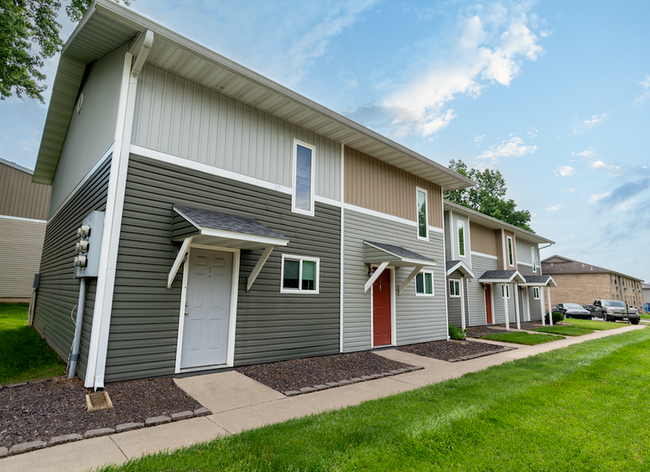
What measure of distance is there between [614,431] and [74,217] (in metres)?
10.0

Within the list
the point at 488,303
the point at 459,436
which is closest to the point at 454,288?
the point at 488,303

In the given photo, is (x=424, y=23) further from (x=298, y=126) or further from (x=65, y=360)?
(x=65, y=360)

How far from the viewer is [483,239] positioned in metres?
18.4

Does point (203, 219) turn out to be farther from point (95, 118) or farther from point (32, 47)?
point (32, 47)

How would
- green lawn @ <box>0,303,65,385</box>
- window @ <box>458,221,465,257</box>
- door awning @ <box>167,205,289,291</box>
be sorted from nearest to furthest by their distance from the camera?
1. door awning @ <box>167,205,289,291</box>
2. green lawn @ <box>0,303,65,385</box>
3. window @ <box>458,221,465,257</box>

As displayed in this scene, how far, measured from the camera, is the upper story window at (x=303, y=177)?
7910mm

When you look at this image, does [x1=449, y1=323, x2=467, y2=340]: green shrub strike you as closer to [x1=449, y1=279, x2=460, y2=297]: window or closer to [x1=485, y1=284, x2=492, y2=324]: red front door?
[x1=449, y1=279, x2=460, y2=297]: window

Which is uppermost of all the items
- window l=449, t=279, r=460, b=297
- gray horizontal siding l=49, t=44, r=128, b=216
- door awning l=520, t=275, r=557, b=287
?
gray horizontal siding l=49, t=44, r=128, b=216

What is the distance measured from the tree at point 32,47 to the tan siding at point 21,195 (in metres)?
6.80

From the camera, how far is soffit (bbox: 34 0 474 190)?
5.41 metres

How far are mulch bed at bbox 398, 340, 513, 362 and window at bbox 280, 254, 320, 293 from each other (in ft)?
12.1

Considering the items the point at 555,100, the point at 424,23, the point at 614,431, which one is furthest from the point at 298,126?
the point at 555,100

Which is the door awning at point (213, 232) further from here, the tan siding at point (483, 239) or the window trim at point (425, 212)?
the tan siding at point (483, 239)

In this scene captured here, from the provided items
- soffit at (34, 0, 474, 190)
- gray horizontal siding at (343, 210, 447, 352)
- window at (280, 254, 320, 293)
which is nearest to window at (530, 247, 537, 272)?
gray horizontal siding at (343, 210, 447, 352)
